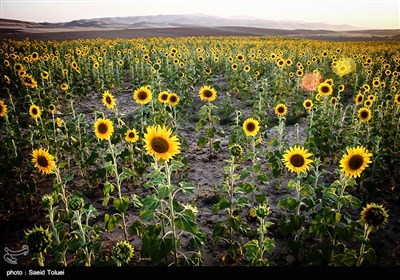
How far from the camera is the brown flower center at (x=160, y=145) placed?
2.89 metres

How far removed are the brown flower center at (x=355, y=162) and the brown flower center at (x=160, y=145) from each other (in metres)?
2.13

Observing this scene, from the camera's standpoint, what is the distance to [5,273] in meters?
2.11

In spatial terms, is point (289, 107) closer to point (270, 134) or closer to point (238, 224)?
point (270, 134)

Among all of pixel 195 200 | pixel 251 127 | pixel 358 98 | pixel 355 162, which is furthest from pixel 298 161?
pixel 358 98

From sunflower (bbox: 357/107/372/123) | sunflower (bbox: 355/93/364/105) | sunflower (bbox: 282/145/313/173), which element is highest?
sunflower (bbox: 355/93/364/105)

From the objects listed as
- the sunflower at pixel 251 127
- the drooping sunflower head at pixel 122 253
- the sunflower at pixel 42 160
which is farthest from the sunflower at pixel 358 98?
the sunflower at pixel 42 160

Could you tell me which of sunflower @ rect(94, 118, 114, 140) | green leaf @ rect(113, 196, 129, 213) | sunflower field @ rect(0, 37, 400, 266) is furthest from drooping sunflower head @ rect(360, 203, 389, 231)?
sunflower @ rect(94, 118, 114, 140)

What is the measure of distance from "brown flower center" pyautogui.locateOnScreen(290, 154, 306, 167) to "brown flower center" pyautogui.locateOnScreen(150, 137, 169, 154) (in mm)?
1705

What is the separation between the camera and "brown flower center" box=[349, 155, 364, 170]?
3100 millimetres

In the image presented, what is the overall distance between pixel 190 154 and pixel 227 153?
0.91m

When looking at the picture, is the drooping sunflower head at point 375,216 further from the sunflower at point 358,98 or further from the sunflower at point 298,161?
the sunflower at point 358,98

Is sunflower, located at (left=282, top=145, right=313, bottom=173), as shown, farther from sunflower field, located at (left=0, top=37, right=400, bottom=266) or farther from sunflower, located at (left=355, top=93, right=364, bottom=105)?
sunflower, located at (left=355, top=93, right=364, bottom=105)

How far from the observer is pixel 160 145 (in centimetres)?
289

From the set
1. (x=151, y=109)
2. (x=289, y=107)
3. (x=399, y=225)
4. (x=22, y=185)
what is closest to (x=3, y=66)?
(x=151, y=109)
